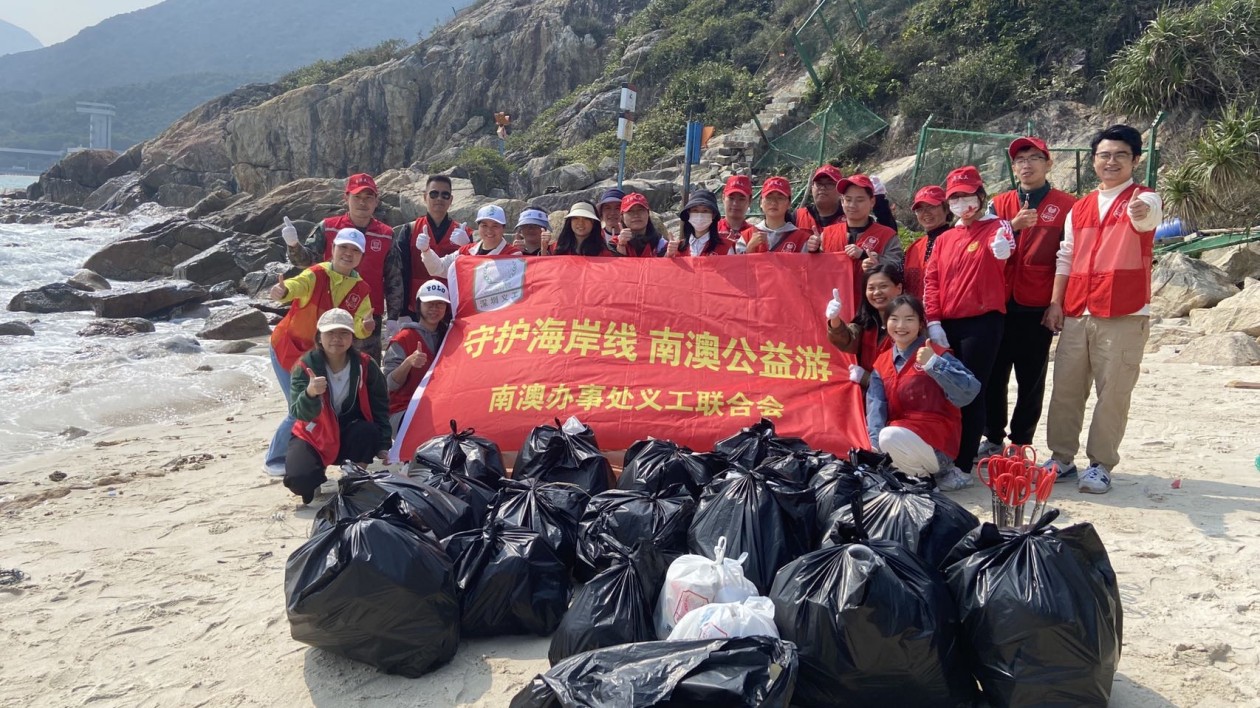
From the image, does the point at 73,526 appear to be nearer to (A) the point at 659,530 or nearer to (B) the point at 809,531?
(A) the point at 659,530

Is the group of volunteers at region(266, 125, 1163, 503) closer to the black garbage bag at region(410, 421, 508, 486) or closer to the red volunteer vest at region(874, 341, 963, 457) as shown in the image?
the red volunteer vest at region(874, 341, 963, 457)

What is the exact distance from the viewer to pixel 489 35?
37.6 metres

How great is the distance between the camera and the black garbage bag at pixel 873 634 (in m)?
2.40

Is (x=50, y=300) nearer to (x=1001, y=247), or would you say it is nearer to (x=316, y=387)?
(x=316, y=387)

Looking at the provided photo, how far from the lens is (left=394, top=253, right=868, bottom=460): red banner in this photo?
4.94m

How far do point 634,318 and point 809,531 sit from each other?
242cm

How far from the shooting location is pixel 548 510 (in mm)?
3529

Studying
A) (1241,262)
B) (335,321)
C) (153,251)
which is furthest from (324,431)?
(153,251)

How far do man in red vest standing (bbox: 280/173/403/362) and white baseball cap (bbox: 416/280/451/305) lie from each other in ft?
1.31

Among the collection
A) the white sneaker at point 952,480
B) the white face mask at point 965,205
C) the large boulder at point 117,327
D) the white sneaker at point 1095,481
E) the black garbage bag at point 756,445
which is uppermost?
the white face mask at point 965,205

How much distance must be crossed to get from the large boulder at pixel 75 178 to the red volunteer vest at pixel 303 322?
4632 centimetres

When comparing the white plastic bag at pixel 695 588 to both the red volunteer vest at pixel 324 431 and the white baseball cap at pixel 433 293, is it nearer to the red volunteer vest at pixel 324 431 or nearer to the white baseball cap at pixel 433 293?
the red volunteer vest at pixel 324 431

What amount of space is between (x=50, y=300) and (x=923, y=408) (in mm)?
16756

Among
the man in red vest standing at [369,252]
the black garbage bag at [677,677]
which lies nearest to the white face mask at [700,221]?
the man in red vest standing at [369,252]
